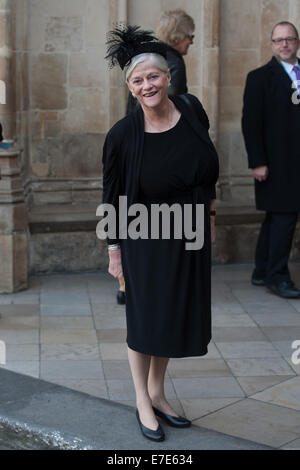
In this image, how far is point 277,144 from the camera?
22.2 feet

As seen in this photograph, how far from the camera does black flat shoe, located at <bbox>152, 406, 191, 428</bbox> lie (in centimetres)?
426

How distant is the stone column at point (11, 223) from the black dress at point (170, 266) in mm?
2709

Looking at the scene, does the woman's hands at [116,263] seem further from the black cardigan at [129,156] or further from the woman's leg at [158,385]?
the woman's leg at [158,385]

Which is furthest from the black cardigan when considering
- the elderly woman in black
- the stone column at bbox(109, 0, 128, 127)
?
the stone column at bbox(109, 0, 128, 127)

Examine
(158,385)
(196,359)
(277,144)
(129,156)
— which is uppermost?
(129,156)

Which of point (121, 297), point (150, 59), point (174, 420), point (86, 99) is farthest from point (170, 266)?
point (86, 99)

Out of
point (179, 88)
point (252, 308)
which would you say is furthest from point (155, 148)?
point (252, 308)

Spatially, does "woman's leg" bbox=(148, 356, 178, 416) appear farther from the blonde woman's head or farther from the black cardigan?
the blonde woman's head

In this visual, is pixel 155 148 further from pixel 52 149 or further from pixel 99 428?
pixel 52 149

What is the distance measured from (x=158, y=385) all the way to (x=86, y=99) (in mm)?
3683

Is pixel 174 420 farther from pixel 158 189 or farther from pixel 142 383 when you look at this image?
pixel 158 189

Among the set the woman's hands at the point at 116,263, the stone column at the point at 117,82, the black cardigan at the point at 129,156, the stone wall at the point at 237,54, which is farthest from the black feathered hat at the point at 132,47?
the stone wall at the point at 237,54
